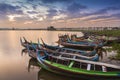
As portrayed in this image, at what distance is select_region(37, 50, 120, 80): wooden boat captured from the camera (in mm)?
11297

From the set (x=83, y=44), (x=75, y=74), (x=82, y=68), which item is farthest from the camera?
(x=83, y=44)

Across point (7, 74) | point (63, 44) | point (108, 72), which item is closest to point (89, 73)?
point (108, 72)

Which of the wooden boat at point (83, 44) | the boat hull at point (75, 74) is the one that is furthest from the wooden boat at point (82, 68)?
the wooden boat at point (83, 44)

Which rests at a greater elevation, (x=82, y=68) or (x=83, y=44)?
(x=83, y=44)

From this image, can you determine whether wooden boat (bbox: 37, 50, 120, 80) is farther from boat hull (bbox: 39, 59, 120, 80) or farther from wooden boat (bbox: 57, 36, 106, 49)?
wooden boat (bbox: 57, 36, 106, 49)

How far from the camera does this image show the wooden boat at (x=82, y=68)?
11297mm

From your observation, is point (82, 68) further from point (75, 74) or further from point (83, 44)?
point (83, 44)

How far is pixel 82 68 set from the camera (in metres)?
12.4

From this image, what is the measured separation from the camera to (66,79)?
12.7 meters

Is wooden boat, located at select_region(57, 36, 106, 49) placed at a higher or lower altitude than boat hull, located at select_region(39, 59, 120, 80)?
higher

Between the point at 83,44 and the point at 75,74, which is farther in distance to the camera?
the point at 83,44

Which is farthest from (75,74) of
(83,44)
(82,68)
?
(83,44)

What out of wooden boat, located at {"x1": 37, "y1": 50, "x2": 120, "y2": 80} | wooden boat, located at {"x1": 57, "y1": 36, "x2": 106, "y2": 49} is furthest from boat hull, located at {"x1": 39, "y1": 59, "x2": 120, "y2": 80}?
wooden boat, located at {"x1": 57, "y1": 36, "x2": 106, "y2": 49}

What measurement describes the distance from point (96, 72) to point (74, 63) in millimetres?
2176
